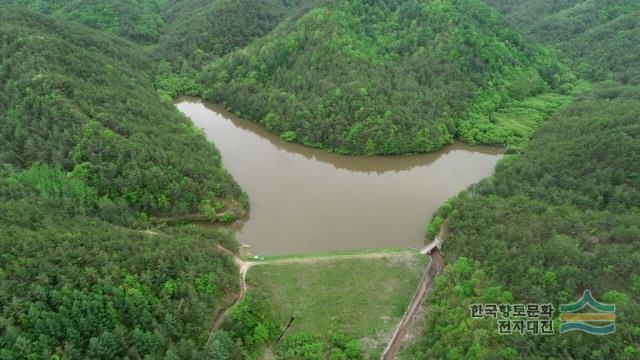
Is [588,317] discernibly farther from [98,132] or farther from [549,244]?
[98,132]

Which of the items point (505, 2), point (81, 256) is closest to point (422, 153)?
point (81, 256)

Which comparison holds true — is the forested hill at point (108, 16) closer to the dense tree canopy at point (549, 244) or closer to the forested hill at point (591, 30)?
the dense tree canopy at point (549, 244)

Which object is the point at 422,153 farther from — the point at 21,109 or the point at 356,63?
the point at 21,109

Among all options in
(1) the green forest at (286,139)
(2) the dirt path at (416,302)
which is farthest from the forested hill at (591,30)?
(2) the dirt path at (416,302)

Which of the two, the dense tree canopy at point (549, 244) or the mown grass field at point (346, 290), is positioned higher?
the dense tree canopy at point (549, 244)

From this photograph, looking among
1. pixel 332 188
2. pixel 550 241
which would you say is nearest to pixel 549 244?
pixel 550 241

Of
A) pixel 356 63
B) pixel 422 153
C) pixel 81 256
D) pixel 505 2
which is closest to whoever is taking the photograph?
pixel 81 256
